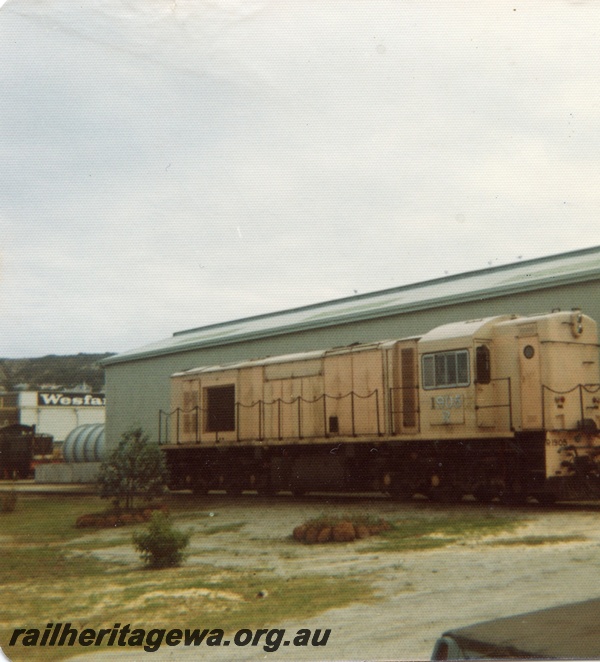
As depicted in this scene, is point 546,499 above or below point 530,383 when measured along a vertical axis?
below

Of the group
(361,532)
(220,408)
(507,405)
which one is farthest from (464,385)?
(220,408)

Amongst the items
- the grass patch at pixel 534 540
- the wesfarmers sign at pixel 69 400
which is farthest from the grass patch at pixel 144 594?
the wesfarmers sign at pixel 69 400

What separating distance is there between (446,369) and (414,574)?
733cm

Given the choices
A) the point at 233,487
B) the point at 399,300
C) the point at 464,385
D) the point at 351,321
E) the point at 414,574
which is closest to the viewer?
the point at 414,574

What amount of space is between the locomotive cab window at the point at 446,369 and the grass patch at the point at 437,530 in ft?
9.93

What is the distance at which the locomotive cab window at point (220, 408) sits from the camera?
63.0 ft

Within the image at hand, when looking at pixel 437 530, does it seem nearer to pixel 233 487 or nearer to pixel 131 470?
pixel 131 470

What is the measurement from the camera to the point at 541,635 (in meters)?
2.89

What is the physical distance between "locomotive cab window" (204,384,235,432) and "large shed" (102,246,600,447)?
184cm

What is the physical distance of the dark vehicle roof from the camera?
9.09 feet

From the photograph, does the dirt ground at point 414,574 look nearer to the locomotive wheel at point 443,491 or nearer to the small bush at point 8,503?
the locomotive wheel at point 443,491

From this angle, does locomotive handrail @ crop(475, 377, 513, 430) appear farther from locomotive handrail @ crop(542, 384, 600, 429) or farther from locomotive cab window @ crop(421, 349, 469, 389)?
locomotive handrail @ crop(542, 384, 600, 429)

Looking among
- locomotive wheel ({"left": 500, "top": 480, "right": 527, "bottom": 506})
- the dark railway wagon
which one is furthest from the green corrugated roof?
the dark railway wagon

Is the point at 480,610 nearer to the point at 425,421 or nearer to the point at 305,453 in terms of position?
the point at 425,421
